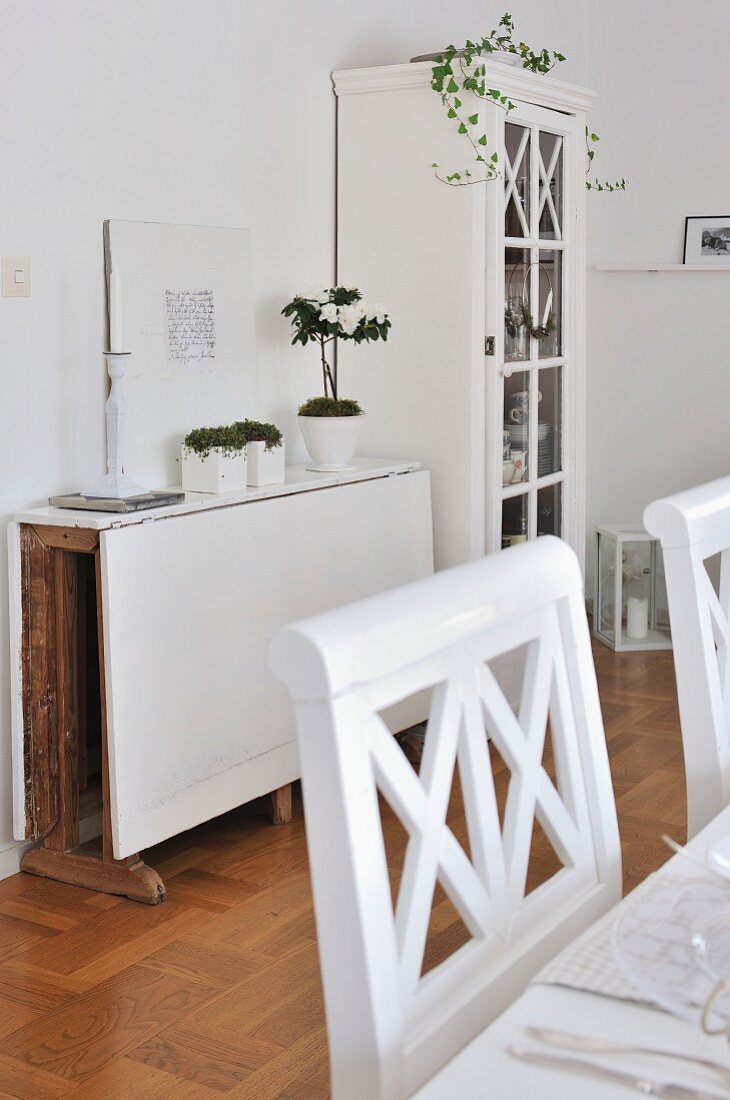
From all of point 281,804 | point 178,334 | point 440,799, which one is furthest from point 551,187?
point 440,799

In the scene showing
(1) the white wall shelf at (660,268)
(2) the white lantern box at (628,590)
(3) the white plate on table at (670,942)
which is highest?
(1) the white wall shelf at (660,268)

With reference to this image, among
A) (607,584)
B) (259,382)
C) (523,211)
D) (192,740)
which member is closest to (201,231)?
(259,382)

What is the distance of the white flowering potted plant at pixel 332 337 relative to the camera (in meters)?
2.99

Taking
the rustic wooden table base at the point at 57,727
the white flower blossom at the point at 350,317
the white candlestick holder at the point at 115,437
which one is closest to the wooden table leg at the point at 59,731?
the rustic wooden table base at the point at 57,727

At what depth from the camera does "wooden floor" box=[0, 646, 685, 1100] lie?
5.95ft

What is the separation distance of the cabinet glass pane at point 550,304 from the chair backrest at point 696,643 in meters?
2.16

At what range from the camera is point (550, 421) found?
3539 millimetres

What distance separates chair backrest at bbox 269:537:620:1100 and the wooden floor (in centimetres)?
91

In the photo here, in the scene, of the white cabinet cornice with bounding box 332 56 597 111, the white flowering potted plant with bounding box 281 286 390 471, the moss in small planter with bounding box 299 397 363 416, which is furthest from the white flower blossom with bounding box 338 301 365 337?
the white cabinet cornice with bounding box 332 56 597 111

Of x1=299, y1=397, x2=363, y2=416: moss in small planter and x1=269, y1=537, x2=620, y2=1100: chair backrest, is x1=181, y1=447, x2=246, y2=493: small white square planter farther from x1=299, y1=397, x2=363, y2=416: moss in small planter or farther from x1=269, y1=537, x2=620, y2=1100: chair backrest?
x1=269, y1=537, x2=620, y2=1100: chair backrest

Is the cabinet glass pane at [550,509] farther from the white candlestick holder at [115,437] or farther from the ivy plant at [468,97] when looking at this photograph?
the white candlestick holder at [115,437]

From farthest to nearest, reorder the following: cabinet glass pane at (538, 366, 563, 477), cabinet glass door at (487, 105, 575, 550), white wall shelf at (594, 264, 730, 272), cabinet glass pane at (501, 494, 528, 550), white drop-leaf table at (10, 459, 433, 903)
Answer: white wall shelf at (594, 264, 730, 272) < cabinet glass pane at (538, 366, 563, 477) < cabinet glass pane at (501, 494, 528, 550) < cabinet glass door at (487, 105, 575, 550) < white drop-leaf table at (10, 459, 433, 903)

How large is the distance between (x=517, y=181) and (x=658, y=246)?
163cm

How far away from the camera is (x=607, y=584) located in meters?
4.43
